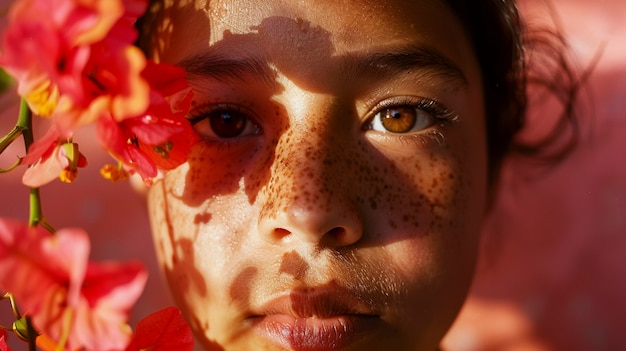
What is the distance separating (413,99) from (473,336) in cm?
90

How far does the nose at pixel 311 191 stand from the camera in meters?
0.80

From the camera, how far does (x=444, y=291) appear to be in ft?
3.03

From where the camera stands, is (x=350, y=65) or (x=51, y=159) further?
(x=350, y=65)

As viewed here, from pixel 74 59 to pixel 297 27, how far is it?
33 centimetres

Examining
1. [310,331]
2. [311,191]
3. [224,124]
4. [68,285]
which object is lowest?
[68,285]

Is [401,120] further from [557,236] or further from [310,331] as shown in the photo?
[557,236]

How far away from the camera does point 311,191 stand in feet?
2.68

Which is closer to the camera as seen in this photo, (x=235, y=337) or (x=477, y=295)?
(x=235, y=337)

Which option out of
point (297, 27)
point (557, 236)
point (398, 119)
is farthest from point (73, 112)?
point (557, 236)

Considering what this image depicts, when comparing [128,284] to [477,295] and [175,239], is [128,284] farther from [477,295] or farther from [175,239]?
[477,295]

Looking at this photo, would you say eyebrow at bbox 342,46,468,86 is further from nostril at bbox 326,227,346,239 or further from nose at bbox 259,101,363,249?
nostril at bbox 326,227,346,239

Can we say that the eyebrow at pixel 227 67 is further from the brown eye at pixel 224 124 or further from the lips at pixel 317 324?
the lips at pixel 317 324

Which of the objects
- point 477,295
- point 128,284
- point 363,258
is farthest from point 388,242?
point 477,295

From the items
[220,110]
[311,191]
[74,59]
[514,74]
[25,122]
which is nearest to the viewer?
[74,59]
